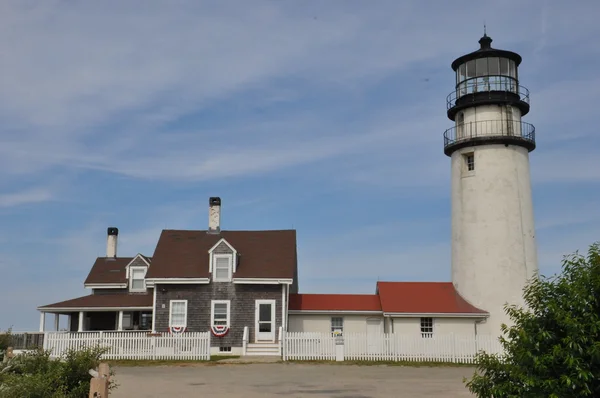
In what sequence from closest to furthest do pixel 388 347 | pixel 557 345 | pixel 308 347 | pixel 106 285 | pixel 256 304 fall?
1. pixel 557 345
2. pixel 308 347
3. pixel 388 347
4. pixel 256 304
5. pixel 106 285

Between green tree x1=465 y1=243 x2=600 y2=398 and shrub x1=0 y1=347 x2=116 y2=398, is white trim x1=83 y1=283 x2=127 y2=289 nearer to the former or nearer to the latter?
shrub x1=0 y1=347 x2=116 y2=398

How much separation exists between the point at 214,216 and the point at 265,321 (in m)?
7.34

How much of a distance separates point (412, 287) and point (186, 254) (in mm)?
11711

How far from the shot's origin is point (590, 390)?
879 cm

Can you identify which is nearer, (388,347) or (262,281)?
(388,347)

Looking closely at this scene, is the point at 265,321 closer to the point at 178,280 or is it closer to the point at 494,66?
the point at 178,280

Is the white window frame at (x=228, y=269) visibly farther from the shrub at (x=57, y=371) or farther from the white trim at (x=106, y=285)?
the shrub at (x=57, y=371)

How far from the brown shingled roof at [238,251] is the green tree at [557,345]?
20.6m

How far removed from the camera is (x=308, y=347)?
89.6 ft

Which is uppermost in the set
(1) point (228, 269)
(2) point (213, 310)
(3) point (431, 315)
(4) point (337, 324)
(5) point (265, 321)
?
(1) point (228, 269)

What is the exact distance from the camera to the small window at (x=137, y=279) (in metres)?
34.8

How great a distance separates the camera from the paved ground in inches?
650

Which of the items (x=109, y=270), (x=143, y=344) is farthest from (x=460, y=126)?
(x=109, y=270)

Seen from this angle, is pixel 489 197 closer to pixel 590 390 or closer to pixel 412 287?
pixel 412 287
